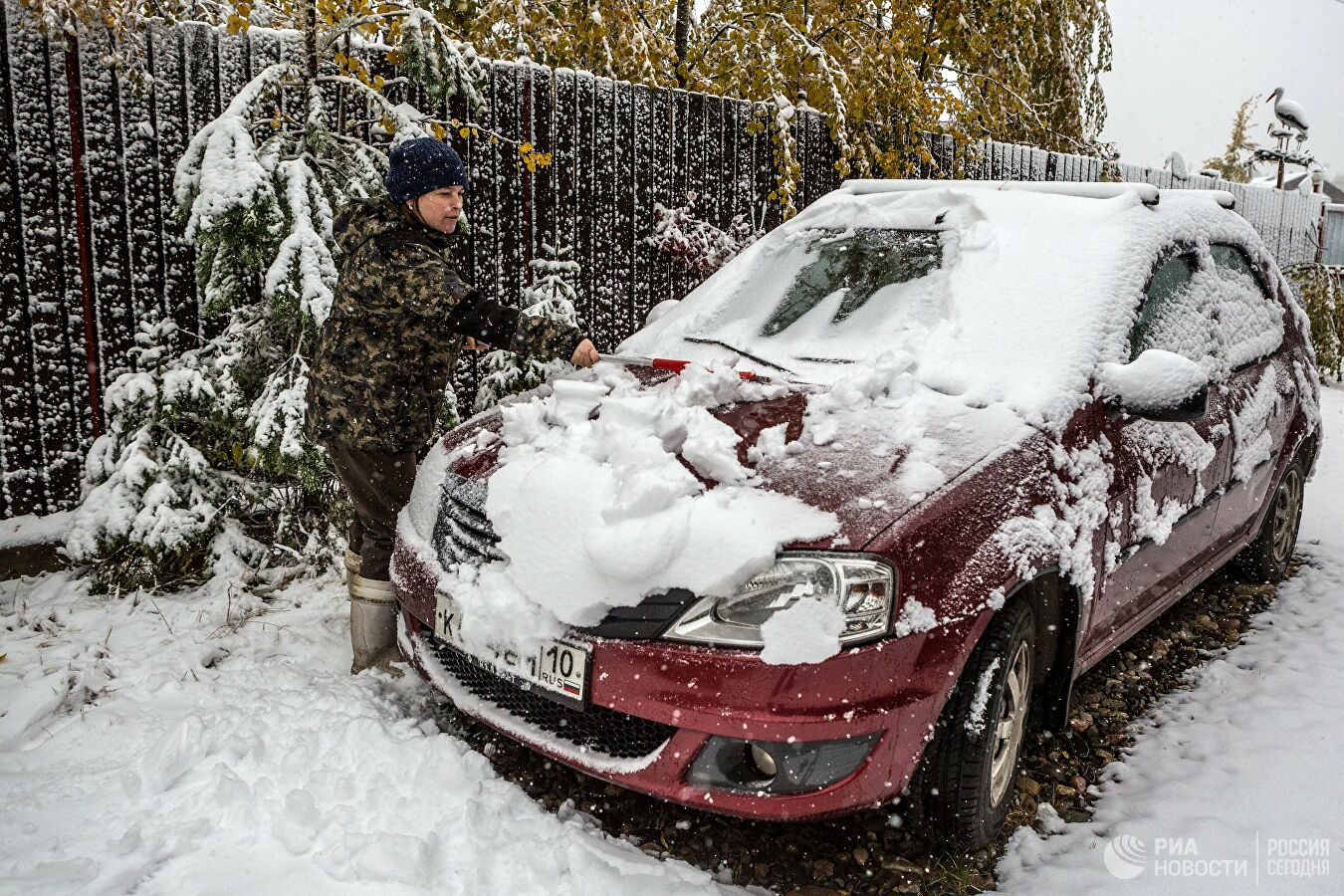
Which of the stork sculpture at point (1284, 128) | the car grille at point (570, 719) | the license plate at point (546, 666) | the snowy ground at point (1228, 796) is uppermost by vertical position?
the stork sculpture at point (1284, 128)

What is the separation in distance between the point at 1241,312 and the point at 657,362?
7.59 ft

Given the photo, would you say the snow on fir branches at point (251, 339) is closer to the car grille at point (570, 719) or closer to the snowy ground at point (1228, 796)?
the car grille at point (570, 719)

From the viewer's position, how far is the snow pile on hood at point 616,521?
6.74 feet

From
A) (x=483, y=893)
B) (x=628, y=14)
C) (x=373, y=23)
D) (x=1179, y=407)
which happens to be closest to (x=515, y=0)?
(x=628, y=14)

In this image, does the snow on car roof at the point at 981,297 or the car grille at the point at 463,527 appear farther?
the snow on car roof at the point at 981,297

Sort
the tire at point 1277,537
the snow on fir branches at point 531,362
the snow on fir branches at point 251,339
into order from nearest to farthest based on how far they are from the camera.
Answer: the snow on fir branches at point 251,339
the tire at point 1277,537
the snow on fir branches at point 531,362

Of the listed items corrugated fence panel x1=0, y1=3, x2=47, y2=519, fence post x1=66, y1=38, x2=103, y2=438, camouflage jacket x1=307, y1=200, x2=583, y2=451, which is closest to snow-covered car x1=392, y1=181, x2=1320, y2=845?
camouflage jacket x1=307, y1=200, x2=583, y2=451

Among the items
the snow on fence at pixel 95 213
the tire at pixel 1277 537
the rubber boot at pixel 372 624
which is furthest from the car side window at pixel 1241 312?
the snow on fence at pixel 95 213

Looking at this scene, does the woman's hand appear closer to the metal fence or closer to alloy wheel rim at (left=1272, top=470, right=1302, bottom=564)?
alloy wheel rim at (left=1272, top=470, right=1302, bottom=564)

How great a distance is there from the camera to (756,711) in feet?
6.48

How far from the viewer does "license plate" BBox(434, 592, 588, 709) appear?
2.14 m

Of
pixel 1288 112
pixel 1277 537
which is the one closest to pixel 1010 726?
pixel 1277 537

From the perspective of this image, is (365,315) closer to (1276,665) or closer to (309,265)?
(309,265)

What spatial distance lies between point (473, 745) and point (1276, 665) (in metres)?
2.98
